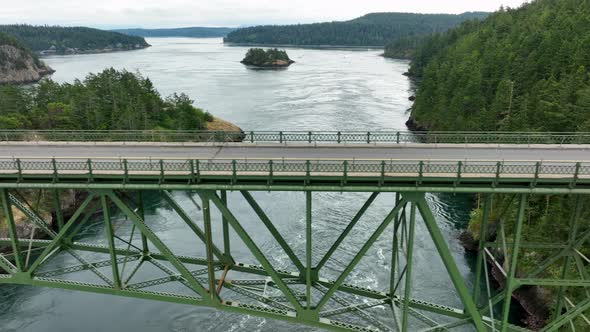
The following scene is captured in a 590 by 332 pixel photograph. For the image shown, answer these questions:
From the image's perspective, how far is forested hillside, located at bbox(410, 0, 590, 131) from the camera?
4206cm

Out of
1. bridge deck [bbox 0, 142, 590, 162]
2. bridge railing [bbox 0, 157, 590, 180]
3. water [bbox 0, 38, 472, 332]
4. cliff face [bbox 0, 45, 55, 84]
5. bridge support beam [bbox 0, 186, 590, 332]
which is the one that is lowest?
water [bbox 0, 38, 472, 332]

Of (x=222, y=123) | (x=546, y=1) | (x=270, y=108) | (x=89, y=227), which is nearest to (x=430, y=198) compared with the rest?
(x=89, y=227)

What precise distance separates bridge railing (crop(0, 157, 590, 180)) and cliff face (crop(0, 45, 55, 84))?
166 m

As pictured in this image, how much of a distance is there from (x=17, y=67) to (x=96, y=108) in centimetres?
12457

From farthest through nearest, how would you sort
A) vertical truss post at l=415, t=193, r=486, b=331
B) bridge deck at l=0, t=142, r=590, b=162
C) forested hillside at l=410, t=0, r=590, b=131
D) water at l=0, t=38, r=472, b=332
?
1. forested hillside at l=410, t=0, r=590, b=131
2. water at l=0, t=38, r=472, b=332
3. bridge deck at l=0, t=142, r=590, b=162
4. vertical truss post at l=415, t=193, r=486, b=331

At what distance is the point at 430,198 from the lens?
49906mm

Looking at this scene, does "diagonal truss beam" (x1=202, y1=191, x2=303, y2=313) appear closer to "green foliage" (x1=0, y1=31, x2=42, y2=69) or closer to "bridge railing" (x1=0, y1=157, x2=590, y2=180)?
"bridge railing" (x1=0, y1=157, x2=590, y2=180)

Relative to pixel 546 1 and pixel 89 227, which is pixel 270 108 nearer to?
pixel 89 227

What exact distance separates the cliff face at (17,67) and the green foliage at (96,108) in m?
103

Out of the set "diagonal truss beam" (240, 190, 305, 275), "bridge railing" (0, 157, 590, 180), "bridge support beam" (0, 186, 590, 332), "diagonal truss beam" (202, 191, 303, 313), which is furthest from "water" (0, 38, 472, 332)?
"bridge railing" (0, 157, 590, 180)

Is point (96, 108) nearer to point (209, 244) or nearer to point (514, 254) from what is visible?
point (209, 244)

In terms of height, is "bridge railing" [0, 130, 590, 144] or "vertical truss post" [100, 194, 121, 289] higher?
"bridge railing" [0, 130, 590, 144]

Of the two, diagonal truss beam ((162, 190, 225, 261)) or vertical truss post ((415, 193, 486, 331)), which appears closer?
vertical truss post ((415, 193, 486, 331))

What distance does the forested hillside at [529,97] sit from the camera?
1155 inches
